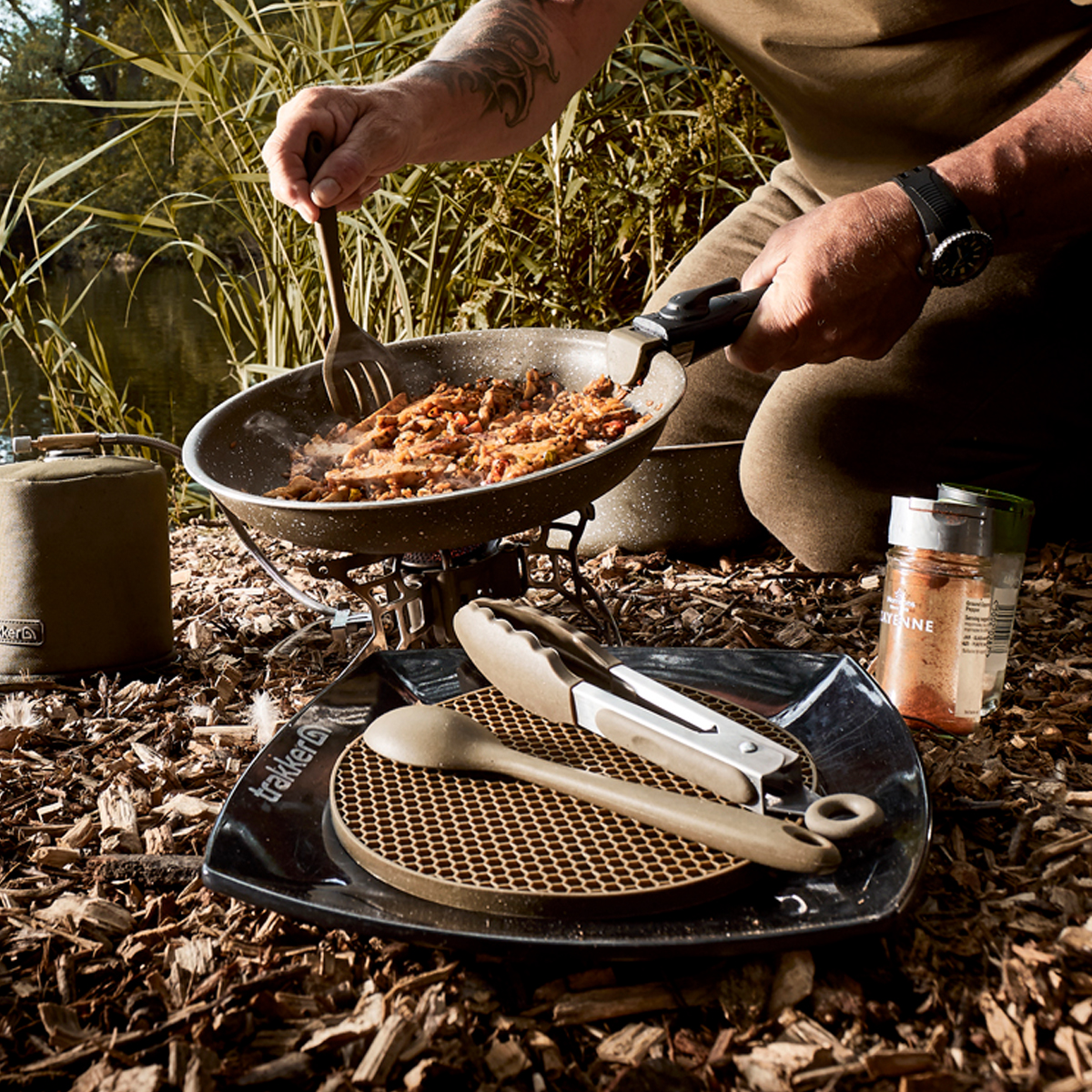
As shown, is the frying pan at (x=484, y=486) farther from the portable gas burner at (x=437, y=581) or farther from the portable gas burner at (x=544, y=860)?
the portable gas burner at (x=544, y=860)

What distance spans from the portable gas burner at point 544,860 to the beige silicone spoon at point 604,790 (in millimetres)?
15

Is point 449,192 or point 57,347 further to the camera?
point 57,347

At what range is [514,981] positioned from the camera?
2.27 feet

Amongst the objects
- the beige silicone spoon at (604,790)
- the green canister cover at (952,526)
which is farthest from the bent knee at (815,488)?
the beige silicone spoon at (604,790)

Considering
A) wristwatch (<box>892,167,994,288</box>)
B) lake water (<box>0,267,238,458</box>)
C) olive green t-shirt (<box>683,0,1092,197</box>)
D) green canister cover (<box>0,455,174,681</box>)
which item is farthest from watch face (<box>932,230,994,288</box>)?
lake water (<box>0,267,238,458</box>)

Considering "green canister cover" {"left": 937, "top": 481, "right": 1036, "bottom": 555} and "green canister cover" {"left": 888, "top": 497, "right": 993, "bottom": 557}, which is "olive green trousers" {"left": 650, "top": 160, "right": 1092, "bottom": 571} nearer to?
"green canister cover" {"left": 937, "top": 481, "right": 1036, "bottom": 555}

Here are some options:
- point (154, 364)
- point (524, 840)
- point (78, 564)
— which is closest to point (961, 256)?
point (524, 840)

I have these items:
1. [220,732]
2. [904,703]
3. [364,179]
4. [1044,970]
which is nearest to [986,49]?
[364,179]

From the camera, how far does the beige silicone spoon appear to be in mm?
642

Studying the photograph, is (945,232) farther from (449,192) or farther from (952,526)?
(449,192)

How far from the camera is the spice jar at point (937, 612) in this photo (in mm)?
940

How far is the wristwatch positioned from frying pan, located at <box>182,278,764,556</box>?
21 cm

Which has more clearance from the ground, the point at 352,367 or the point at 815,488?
the point at 352,367

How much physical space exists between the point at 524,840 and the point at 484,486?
1.34 feet
